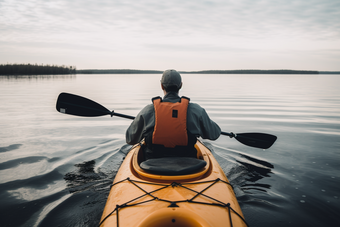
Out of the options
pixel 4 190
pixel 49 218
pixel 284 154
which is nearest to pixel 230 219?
pixel 49 218

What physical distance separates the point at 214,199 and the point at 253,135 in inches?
102

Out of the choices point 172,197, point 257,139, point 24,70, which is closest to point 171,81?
point 172,197

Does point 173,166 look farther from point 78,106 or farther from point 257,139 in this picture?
point 78,106

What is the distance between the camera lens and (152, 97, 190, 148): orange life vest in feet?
8.78

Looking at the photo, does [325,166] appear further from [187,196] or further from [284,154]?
[187,196]

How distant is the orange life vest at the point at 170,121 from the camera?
2676 mm

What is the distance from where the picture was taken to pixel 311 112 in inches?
415

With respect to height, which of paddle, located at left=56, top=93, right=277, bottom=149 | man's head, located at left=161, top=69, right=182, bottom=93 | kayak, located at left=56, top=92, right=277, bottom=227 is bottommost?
kayak, located at left=56, top=92, right=277, bottom=227

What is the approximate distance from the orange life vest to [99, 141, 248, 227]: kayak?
0.86ft

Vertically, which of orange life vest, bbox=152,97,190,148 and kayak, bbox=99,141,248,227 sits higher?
orange life vest, bbox=152,97,190,148

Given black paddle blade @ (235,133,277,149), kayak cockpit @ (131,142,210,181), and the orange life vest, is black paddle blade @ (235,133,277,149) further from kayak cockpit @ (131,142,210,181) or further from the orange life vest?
the orange life vest

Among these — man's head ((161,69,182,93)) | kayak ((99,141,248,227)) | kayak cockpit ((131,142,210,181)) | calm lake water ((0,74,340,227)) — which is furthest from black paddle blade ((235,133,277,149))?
man's head ((161,69,182,93))

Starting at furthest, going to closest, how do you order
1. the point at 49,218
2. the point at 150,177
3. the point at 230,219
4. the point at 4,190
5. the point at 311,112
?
the point at 311,112 → the point at 4,190 → the point at 49,218 → the point at 150,177 → the point at 230,219

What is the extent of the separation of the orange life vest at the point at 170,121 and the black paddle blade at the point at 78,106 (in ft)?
7.32
